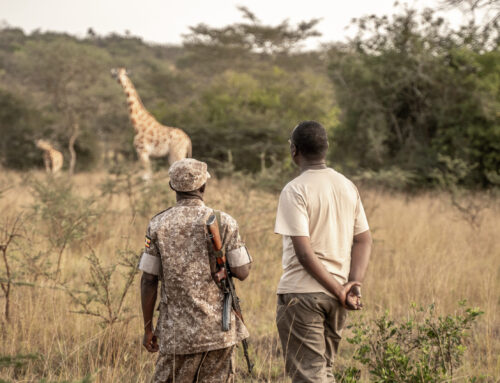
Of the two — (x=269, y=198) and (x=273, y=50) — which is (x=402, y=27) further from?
(x=273, y=50)

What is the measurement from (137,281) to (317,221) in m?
2.38

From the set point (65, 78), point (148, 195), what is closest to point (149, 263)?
point (148, 195)

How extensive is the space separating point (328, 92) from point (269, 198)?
1128 centimetres

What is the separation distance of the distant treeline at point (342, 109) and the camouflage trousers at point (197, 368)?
544 cm

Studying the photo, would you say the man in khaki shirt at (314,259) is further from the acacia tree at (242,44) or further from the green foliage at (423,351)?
the acacia tree at (242,44)

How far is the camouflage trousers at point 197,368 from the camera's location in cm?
249

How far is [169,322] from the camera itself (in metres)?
2.46

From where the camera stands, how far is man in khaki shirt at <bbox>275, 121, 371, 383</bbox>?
94.0 inches

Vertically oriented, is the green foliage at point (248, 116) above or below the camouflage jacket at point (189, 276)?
above

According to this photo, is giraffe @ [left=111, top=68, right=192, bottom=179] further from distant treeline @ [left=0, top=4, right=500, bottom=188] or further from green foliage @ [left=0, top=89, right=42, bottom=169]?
green foliage @ [left=0, top=89, right=42, bottom=169]

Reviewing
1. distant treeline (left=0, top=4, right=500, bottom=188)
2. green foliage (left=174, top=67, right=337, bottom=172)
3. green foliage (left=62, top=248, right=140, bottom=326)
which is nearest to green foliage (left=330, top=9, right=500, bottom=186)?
distant treeline (left=0, top=4, right=500, bottom=188)

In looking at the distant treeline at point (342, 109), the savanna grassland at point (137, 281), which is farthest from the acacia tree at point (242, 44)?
the savanna grassland at point (137, 281)

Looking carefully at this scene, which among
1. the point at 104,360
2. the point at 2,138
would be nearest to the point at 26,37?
the point at 2,138

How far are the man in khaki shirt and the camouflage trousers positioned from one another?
0.94 feet
